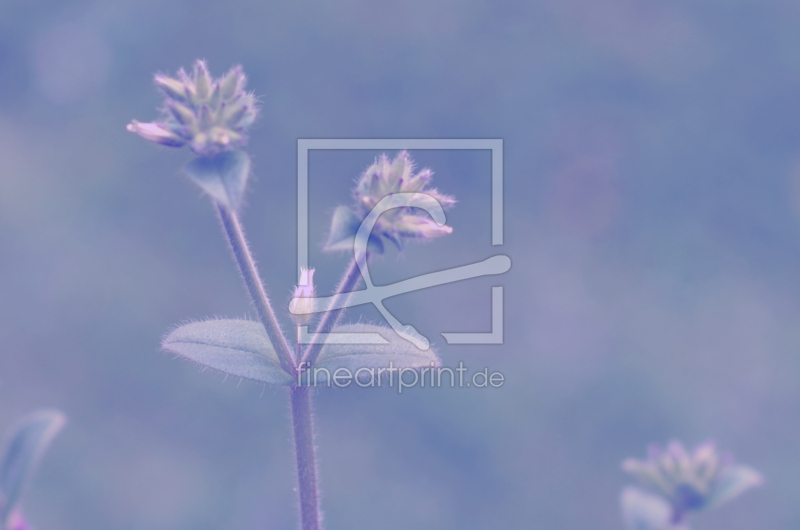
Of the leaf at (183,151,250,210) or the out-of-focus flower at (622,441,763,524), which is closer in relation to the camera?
the out-of-focus flower at (622,441,763,524)

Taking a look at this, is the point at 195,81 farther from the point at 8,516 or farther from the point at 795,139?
the point at 795,139

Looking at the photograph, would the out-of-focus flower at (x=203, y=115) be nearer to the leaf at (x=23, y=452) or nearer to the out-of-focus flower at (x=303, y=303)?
the out-of-focus flower at (x=303, y=303)

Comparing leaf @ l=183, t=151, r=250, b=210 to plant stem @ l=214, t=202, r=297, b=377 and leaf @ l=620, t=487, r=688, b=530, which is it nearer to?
plant stem @ l=214, t=202, r=297, b=377

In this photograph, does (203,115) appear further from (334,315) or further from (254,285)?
(334,315)

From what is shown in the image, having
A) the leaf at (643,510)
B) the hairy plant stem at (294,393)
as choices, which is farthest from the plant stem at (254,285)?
the leaf at (643,510)

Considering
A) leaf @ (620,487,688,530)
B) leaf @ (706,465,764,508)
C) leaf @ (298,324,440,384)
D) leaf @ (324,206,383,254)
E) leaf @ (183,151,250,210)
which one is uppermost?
leaf @ (183,151,250,210)

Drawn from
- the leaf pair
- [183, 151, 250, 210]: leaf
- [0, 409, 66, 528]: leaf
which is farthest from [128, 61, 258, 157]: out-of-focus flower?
[0, 409, 66, 528]: leaf

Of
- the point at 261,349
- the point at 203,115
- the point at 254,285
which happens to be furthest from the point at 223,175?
the point at 261,349
